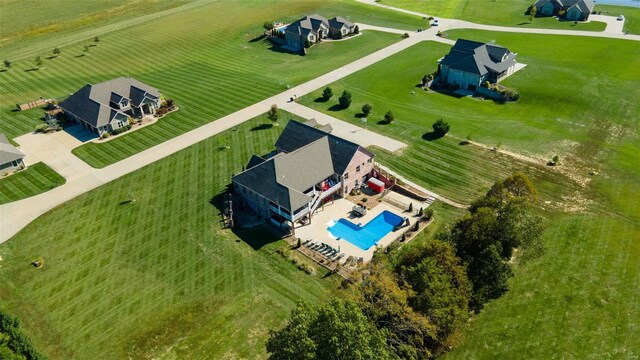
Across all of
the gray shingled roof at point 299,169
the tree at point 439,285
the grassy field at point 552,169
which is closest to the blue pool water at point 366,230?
the gray shingled roof at point 299,169

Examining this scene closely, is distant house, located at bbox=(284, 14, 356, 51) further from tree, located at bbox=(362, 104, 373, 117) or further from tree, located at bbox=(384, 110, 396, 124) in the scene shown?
tree, located at bbox=(384, 110, 396, 124)

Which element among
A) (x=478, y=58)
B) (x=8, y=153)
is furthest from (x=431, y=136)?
(x=8, y=153)

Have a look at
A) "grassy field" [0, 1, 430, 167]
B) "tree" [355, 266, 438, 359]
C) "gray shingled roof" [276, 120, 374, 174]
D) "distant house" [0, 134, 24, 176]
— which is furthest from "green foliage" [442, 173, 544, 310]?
"distant house" [0, 134, 24, 176]

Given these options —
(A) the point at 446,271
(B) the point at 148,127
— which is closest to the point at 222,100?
(B) the point at 148,127

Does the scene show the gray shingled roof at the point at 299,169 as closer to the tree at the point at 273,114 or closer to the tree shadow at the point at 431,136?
the tree at the point at 273,114

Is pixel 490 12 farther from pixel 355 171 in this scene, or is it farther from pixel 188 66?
pixel 355 171

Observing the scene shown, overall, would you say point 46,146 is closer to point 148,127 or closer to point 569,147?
point 148,127
